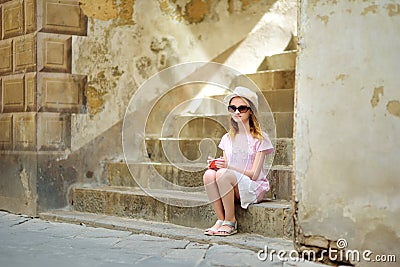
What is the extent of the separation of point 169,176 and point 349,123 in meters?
1.64

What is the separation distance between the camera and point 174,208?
3.18m

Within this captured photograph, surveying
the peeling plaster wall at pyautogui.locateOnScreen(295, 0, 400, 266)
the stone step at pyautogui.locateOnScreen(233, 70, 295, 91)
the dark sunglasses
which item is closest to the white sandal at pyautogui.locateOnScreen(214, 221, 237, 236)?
the peeling plaster wall at pyautogui.locateOnScreen(295, 0, 400, 266)

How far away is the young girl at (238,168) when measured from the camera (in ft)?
9.43

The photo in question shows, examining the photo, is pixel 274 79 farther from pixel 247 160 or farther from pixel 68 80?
pixel 68 80

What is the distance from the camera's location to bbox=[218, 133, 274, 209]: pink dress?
289 cm

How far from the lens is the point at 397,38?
2.23m

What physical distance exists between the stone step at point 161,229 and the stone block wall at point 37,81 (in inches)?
13.3

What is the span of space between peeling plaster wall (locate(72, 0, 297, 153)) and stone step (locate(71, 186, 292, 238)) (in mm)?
462

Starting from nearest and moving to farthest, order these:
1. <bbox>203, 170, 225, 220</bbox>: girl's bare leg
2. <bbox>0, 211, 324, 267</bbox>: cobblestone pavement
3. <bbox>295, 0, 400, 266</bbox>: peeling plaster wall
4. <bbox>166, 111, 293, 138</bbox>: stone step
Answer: <bbox>295, 0, 400, 266</bbox>: peeling plaster wall → <bbox>0, 211, 324, 267</bbox>: cobblestone pavement → <bbox>203, 170, 225, 220</bbox>: girl's bare leg → <bbox>166, 111, 293, 138</bbox>: stone step

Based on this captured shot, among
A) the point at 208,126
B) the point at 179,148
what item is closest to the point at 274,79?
the point at 208,126

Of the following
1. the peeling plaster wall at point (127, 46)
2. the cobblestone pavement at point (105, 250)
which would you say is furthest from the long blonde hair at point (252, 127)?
the peeling plaster wall at point (127, 46)

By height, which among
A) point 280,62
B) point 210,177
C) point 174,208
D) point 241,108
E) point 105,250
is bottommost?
point 105,250

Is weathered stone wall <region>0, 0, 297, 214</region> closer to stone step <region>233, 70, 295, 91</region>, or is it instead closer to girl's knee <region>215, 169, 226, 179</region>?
stone step <region>233, 70, 295, 91</region>

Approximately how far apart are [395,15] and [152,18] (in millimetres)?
2322
